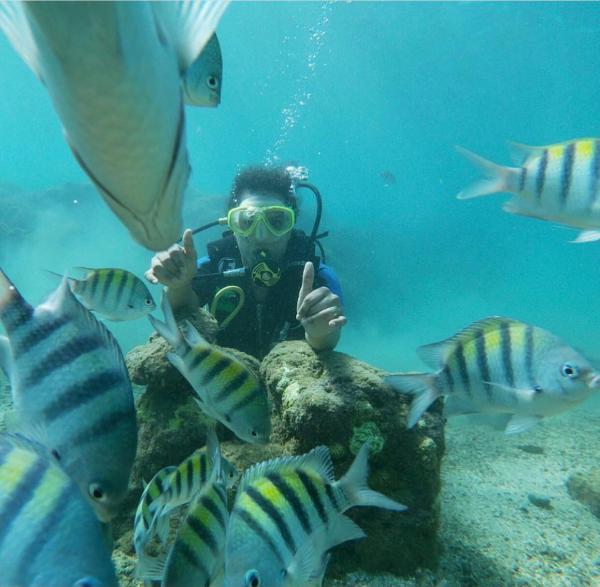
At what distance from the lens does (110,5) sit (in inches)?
22.4

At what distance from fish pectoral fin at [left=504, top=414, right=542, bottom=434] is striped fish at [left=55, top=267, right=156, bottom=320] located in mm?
2432

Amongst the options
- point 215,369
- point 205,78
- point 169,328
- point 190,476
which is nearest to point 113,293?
point 169,328

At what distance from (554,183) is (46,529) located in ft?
8.33

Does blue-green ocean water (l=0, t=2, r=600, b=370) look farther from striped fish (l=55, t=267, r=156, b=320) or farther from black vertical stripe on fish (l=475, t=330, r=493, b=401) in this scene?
black vertical stripe on fish (l=475, t=330, r=493, b=401)

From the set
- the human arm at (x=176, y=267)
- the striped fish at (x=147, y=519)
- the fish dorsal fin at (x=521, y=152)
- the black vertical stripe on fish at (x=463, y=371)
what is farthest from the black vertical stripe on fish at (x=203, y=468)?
the fish dorsal fin at (x=521, y=152)

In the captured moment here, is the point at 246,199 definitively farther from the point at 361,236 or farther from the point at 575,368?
the point at 361,236

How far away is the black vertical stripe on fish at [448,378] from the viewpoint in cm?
210

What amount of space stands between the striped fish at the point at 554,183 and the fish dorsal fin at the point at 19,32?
6.47ft

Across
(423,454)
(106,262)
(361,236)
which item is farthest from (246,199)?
(106,262)

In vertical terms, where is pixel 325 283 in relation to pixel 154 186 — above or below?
below

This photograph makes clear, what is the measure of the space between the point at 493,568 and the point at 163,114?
331cm

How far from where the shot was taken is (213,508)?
147cm

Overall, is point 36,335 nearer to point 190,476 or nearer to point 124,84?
point 124,84

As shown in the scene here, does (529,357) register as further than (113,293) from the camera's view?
No
